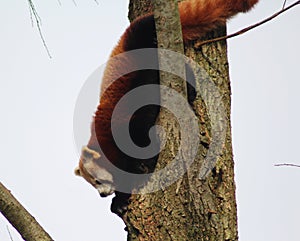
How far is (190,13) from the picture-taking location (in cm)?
269

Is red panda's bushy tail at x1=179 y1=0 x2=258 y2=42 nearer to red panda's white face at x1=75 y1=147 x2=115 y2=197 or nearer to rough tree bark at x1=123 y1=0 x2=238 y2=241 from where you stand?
rough tree bark at x1=123 y1=0 x2=238 y2=241

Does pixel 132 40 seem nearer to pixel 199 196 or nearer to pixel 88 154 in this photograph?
pixel 88 154

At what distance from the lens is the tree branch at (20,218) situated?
2.01m

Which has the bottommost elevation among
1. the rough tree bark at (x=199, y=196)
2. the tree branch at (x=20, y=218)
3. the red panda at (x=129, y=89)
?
the tree branch at (x=20, y=218)

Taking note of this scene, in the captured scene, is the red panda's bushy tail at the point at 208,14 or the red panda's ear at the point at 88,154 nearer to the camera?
the red panda's bushy tail at the point at 208,14

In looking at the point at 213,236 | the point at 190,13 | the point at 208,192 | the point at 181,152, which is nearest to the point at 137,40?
the point at 190,13

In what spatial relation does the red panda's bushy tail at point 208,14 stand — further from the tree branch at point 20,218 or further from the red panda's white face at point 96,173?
the tree branch at point 20,218

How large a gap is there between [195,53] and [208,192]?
0.73 meters

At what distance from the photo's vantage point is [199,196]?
2.22m

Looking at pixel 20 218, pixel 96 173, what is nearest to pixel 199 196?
pixel 20 218

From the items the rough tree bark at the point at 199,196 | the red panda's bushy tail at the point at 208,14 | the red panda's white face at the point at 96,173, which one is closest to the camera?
the rough tree bark at the point at 199,196

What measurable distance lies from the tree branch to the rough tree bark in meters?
0.54

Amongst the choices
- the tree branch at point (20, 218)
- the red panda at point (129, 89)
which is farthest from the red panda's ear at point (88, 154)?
the tree branch at point (20, 218)

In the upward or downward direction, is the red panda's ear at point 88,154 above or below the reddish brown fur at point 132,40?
below
